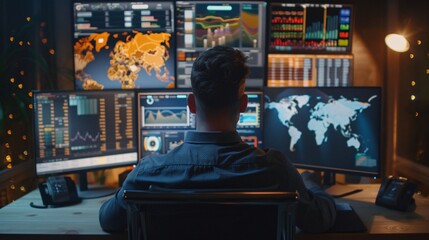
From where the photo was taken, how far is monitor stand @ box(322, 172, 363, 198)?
2.27 metres

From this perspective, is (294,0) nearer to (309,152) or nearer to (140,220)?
(309,152)

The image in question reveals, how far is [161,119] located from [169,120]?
0.15 feet

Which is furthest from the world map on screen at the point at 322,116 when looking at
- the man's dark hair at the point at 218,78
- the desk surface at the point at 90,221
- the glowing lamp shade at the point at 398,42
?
the man's dark hair at the point at 218,78

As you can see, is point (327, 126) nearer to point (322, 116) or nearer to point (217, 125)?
point (322, 116)

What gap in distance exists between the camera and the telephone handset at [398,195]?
6.48ft

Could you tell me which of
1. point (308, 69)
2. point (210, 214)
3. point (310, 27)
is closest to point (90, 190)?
point (210, 214)

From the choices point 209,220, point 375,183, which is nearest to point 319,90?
point 375,183

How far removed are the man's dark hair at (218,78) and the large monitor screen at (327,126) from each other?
905 mm

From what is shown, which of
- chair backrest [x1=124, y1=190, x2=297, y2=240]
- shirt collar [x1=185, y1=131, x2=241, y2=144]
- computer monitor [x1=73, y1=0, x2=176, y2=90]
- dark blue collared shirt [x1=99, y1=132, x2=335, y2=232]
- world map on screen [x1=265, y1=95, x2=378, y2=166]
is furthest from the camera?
computer monitor [x1=73, y1=0, x2=176, y2=90]

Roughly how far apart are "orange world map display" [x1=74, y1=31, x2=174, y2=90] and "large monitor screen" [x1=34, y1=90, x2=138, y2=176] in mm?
364

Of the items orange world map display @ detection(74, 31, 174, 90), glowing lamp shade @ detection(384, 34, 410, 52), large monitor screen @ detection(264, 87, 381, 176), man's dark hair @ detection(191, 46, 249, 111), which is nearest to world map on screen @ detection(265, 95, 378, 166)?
large monitor screen @ detection(264, 87, 381, 176)

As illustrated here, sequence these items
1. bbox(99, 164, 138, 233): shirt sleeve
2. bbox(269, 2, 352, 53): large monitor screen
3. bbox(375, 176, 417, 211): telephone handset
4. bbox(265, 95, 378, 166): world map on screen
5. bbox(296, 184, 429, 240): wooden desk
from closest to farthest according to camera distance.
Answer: bbox(99, 164, 138, 233): shirt sleeve → bbox(296, 184, 429, 240): wooden desk → bbox(375, 176, 417, 211): telephone handset → bbox(265, 95, 378, 166): world map on screen → bbox(269, 2, 352, 53): large monitor screen

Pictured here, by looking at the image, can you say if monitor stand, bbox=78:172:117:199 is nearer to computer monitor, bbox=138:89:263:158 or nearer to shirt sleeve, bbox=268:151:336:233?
computer monitor, bbox=138:89:263:158

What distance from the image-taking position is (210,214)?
1.21 m
